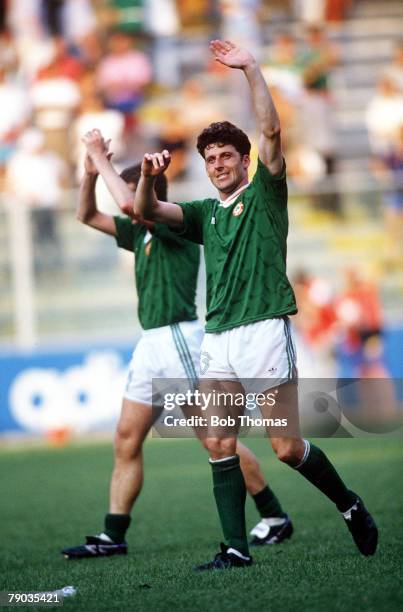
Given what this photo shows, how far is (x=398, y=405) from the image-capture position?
1422cm

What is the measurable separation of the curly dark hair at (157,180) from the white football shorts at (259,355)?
52.9 inches

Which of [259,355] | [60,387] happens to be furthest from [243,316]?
[60,387]

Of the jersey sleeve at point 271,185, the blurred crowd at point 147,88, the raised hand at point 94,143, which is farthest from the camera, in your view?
the blurred crowd at point 147,88

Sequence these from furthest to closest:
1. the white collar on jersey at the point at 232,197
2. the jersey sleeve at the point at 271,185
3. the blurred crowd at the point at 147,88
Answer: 1. the blurred crowd at the point at 147,88
2. the white collar on jersey at the point at 232,197
3. the jersey sleeve at the point at 271,185

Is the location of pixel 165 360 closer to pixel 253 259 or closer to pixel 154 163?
pixel 253 259

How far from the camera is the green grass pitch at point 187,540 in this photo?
4.79 metres

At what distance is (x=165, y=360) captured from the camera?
21.9ft

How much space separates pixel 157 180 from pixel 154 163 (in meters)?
1.13

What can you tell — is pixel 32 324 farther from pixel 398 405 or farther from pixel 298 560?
pixel 298 560

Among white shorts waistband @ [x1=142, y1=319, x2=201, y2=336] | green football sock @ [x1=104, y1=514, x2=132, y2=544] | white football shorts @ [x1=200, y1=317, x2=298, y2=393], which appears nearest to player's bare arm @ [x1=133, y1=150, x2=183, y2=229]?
white football shorts @ [x1=200, y1=317, x2=298, y2=393]

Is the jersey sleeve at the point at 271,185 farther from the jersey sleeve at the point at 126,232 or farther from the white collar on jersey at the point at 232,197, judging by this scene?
the jersey sleeve at the point at 126,232
